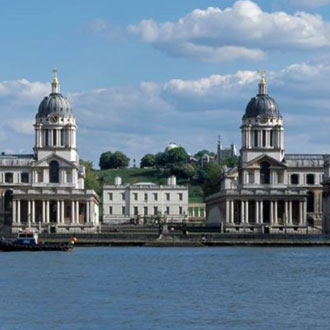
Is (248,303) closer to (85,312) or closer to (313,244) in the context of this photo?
(85,312)

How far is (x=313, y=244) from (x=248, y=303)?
68863mm

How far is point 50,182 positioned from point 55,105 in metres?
9.50

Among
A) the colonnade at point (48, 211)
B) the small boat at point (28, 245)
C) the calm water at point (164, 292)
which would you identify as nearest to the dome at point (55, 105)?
the colonnade at point (48, 211)

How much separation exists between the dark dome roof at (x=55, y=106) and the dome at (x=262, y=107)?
22.0 m

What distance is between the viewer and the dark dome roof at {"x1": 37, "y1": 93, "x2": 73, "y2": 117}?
171250 millimetres

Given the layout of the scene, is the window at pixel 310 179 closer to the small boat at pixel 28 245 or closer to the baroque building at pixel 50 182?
the baroque building at pixel 50 182

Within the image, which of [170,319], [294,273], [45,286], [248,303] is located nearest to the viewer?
[170,319]

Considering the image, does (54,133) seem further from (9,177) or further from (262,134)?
(262,134)

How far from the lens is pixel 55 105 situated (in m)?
172

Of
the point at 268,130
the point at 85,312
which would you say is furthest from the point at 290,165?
the point at 85,312

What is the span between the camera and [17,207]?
166000 millimetres

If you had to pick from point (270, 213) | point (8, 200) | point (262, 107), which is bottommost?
point (270, 213)

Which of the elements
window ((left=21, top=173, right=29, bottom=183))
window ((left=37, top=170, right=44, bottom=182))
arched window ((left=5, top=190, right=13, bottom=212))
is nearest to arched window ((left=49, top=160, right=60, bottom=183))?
window ((left=37, top=170, right=44, bottom=182))

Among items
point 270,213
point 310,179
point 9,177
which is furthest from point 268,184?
point 9,177
